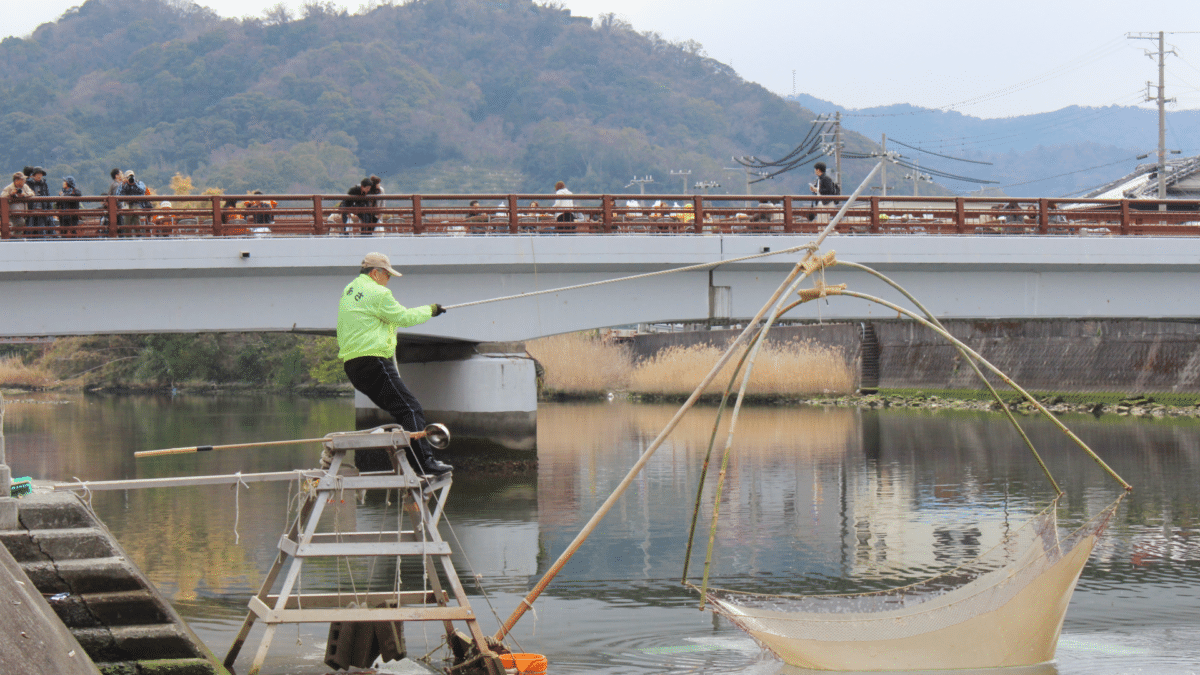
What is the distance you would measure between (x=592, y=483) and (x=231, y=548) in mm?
8828

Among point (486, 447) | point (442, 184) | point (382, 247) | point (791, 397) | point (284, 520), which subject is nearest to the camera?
point (284, 520)

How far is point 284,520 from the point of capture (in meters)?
20.1

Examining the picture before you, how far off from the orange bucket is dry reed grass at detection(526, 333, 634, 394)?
39.4 meters

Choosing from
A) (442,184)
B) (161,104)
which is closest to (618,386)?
(442,184)

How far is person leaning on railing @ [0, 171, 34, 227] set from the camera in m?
21.6

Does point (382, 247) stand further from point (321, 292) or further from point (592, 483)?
point (592, 483)

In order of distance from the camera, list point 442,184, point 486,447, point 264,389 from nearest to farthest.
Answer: point 486,447, point 264,389, point 442,184

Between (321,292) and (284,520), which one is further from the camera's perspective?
(321,292)

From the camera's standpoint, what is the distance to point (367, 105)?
161 meters

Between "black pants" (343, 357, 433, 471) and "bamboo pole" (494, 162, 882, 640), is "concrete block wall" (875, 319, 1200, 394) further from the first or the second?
"black pants" (343, 357, 433, 471)

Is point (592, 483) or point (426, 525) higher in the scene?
point (426, 525)

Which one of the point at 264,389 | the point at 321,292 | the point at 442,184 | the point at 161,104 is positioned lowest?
the point at 264,389

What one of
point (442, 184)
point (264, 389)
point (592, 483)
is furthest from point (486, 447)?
point (442, 184)

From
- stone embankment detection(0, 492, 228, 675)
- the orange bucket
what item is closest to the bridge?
the orange bucket
